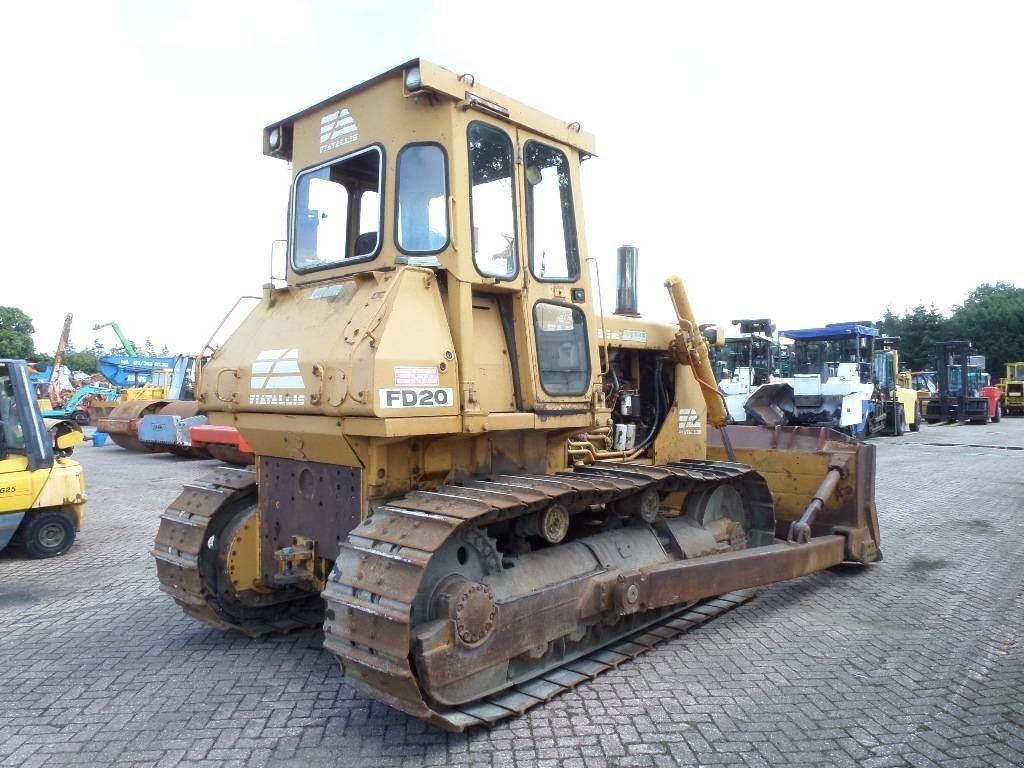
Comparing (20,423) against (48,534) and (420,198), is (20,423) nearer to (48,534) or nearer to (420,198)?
(48,534)

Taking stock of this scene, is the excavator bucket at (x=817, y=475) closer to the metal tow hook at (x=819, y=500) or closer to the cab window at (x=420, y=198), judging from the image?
the metal tow hook at (x=819, y=500)

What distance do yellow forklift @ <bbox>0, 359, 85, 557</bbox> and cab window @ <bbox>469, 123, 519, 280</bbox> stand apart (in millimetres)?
5826

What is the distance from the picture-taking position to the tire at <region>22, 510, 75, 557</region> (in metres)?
7.71

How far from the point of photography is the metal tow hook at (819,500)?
5.97m

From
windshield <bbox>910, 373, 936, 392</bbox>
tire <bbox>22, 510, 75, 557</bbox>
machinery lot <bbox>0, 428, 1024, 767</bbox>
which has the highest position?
windshield <bbox>910, 373, 936, 392</bbox>

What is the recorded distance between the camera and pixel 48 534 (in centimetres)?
784

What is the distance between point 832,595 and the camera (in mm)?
6109

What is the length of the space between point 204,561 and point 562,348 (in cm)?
263

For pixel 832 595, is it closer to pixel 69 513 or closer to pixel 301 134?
pixel 301 134

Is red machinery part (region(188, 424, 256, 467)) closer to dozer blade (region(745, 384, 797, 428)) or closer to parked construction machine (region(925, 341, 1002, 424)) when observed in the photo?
dozer blade (region(745, 384, 797, 428))

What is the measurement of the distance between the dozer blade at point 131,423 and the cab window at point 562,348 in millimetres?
14946

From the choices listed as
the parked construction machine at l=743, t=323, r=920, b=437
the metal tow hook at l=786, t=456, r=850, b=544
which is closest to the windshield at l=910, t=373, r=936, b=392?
the parked construction machine at l=743, t=323, r=920, b=437

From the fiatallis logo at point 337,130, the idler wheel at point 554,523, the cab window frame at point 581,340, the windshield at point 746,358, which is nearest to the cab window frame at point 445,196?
the fiatallis logo at point 337,130

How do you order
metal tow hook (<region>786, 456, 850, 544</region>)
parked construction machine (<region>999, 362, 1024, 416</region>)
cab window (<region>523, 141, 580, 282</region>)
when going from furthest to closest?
parked construction machine (<region>999, 362, 1024, 416</region>) < metal tow hook (<region>786, 456, 850, 544</region>) < cab window (<region>523, 141, 580, 282</region>)
